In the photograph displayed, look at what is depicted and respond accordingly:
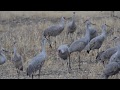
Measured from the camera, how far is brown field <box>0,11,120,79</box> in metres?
12.6

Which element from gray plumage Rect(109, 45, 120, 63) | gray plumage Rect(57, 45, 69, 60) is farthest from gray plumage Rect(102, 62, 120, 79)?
gray plumage Rect(57, 45, 69, 60)

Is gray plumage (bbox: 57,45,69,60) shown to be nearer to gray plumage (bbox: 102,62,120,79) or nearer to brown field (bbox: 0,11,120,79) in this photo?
brown field (bbox: 0,11,120,79)

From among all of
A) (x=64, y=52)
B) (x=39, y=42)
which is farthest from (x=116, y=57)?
(x=39, y=42)

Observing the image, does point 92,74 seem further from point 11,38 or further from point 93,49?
point 11,38

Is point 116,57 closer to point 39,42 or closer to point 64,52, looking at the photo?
point 64,52

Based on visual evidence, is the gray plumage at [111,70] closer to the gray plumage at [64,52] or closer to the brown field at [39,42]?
the brown field at [39,42]

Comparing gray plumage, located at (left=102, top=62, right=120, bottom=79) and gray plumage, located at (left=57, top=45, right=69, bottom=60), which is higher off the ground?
gray plumage, located at (left=57, top=45, right=69, bottom=60)

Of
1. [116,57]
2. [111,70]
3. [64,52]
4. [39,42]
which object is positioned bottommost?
[111,70]

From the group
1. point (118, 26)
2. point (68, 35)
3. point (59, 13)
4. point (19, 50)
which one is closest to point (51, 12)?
point (59, 13)

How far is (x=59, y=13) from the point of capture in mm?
26953

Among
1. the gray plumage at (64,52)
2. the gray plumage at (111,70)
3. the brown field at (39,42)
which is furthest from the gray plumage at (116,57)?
the gray plumage at (64,52)

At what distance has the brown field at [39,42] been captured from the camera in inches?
497

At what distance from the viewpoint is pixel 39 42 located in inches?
650

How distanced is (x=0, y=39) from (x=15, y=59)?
208 inches
